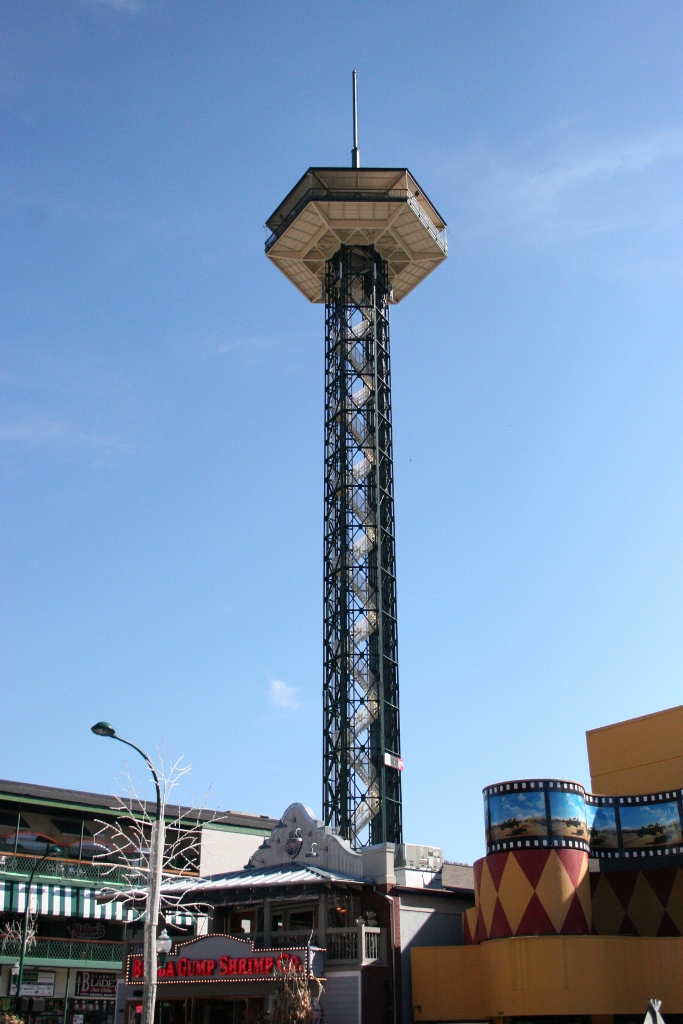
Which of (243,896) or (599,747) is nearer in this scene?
(243,896)

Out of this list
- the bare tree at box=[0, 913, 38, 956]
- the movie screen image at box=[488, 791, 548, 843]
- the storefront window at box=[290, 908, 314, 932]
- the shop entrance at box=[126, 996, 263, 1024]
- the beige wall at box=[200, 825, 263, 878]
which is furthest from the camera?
the beige wall at box=[200, 825, 263, 878]

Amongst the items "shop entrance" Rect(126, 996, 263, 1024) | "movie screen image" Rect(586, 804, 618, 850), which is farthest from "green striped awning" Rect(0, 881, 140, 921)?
"movie screen image" Rect(586, 804, 618, 850)

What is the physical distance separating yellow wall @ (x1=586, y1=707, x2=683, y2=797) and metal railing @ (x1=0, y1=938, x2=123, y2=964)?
3529 cm

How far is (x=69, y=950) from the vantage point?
6762 centimetres

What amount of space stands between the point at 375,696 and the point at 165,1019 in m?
27.4

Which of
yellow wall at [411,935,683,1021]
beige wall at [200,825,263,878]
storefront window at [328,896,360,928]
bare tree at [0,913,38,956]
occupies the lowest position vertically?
yellow wall at [411,935,683,1021]

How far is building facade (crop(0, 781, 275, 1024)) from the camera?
65.1 metres

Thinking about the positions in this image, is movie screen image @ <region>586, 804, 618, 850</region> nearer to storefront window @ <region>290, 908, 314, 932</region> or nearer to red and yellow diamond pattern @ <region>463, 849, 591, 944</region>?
red and yellow diamond pattern @ <region>463, 849, 591, 944</region>

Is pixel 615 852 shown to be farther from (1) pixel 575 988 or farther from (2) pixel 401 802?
(2) pixel 401 802

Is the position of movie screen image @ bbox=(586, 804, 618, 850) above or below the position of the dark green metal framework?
below

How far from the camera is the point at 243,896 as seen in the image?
48.5 m

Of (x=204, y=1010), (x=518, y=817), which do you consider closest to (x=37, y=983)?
(x=204, y=1010)

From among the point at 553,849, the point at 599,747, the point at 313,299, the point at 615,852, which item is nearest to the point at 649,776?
the point at 599,747

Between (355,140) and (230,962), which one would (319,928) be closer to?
(230,962)
